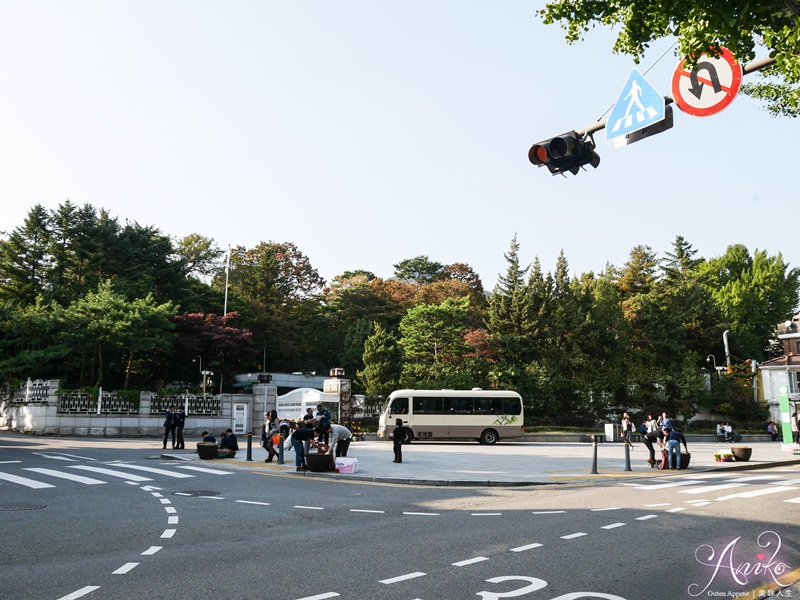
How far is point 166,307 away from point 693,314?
44114 mm

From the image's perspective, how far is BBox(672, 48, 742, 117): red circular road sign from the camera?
8266 mm

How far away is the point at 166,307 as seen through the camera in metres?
39.3

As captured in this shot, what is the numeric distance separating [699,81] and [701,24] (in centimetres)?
95

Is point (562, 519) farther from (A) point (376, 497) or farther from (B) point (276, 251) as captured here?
(B) point (276, 251)

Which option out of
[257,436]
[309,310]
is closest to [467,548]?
Result: [257,436]

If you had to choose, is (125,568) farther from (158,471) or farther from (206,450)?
(206,450)

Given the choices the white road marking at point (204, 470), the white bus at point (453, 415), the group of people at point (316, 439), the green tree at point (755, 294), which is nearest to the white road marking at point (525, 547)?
the group of people at point (316, 439)

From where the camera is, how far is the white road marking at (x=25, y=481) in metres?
13.8

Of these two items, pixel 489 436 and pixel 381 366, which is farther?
pixel 381 366

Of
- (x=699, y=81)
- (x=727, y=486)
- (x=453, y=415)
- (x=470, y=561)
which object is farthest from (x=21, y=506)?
(x=453, y=415)

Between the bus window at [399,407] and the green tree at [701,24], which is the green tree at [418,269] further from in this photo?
the green tree at [701,24]

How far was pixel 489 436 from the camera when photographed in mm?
33438

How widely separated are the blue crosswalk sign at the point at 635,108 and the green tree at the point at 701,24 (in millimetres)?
1266

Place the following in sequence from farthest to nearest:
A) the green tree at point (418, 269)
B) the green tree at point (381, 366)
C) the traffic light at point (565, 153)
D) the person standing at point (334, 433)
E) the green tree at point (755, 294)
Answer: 1. the green tree at point (418, 269)
2. the green tree at point (755, 294)
3. the green tree at point (381, 366)
4. the person standing at point (334, 433)
5. the traffic light at point (565, 153)
